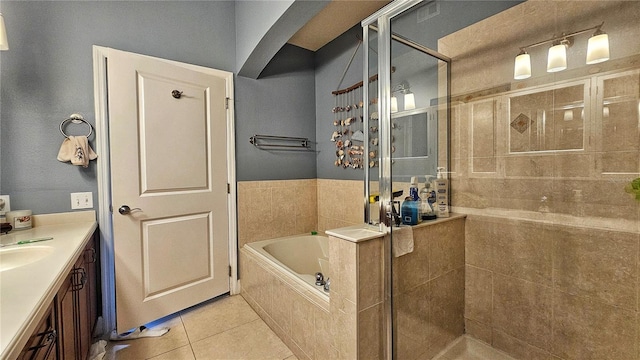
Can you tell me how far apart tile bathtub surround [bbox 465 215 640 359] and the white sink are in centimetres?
241

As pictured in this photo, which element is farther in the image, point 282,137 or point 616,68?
point 282,137

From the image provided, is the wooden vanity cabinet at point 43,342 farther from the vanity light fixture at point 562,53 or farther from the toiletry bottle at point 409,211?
the vanity light fixture at point 562,53

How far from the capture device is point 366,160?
155 centimetres

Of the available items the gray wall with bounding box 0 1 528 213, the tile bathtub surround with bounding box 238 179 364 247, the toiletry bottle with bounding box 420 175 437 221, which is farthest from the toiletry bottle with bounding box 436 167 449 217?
the gray wall with bounding box 0 1 528 213

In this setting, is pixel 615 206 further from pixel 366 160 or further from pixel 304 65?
pixel 304 65

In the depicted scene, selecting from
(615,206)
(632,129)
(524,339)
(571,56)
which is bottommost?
(524,339)

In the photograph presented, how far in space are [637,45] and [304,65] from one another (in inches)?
96.9

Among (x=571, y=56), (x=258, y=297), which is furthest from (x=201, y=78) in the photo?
(x=571, y=56)

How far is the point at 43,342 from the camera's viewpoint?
2.68 feet

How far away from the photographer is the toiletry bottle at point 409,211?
1.55 meters

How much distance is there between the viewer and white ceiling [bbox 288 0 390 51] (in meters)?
2.12

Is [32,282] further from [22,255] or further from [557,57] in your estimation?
[557,57]

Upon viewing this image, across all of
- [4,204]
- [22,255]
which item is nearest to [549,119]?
[22,255]

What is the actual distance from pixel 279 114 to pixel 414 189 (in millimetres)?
1663
